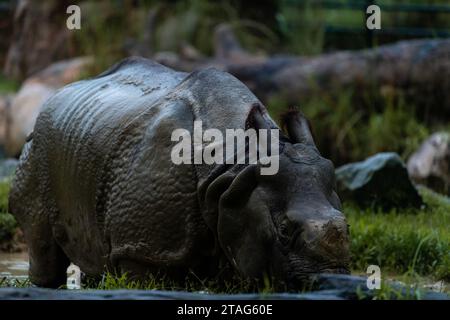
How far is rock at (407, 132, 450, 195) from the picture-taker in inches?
454

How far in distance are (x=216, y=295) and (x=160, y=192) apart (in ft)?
3.60

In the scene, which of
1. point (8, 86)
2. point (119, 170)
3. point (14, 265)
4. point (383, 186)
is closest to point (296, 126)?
point (119, 170)

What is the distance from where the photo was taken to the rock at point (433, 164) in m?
11.5

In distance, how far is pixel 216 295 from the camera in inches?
174

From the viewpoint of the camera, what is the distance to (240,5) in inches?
685

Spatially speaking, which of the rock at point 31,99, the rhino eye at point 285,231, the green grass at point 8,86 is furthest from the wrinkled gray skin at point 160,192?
the green grass at point 8,86

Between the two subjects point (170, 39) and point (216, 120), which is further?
point (170, 39)

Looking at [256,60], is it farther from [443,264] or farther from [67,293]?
[67,293]

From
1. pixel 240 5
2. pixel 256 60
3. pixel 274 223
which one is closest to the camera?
pixel 274 223

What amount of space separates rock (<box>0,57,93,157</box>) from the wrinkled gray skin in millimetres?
8244

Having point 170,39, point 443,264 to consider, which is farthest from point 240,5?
point 443,264

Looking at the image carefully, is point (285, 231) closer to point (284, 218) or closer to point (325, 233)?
point (284, 218)
